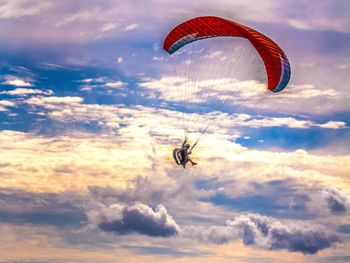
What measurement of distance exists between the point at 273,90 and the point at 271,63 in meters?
2.77

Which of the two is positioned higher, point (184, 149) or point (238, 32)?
point (238, 32)

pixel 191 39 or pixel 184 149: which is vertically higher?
pixel 191 39

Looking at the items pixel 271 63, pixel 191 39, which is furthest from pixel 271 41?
pixel 191 39

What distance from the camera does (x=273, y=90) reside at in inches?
3661

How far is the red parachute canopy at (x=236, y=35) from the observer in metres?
90.4

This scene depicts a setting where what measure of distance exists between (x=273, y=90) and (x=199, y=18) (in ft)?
30.5

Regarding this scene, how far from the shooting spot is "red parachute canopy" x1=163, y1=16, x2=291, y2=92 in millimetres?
90375

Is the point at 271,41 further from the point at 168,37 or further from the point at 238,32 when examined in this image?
the point at 168,37

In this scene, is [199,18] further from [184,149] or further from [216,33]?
[184,149]

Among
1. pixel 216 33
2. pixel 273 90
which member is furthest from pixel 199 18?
pixel 273 90

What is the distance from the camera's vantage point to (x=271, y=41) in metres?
91.1

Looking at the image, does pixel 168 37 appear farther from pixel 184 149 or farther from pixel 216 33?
pixel 184 149

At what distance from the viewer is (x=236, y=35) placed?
91.9 meters

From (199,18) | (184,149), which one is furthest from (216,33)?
(184,149)
